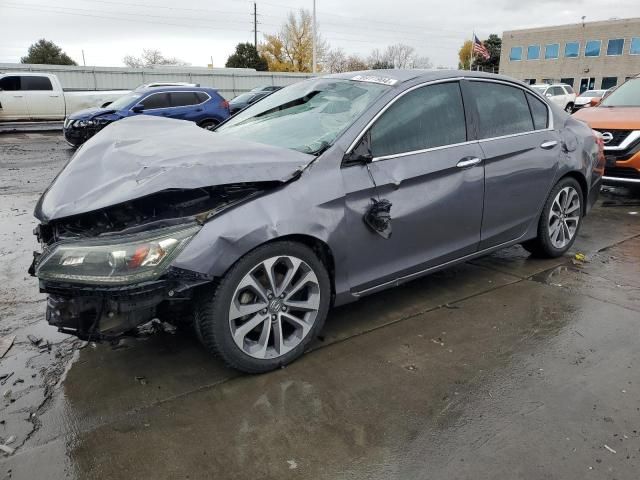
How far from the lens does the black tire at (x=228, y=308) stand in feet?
8.96

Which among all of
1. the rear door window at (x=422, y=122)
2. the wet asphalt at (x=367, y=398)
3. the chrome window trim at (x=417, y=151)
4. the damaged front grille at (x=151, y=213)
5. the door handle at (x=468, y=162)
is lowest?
the wet asphalt at (x=367, y=398)

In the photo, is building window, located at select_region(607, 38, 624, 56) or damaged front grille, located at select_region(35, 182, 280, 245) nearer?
damaged front grille, located at select_region(35, 182, 280, 245)

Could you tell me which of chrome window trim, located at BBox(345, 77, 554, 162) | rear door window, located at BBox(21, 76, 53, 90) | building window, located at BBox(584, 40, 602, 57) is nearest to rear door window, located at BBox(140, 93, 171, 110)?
rear door window, located at BBox(21, 76, 53, 90)

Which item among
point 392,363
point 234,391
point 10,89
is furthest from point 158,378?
point 10,89

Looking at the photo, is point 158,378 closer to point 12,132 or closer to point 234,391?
point 234,391

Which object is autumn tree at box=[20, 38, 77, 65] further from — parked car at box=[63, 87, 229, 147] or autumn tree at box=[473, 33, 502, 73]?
autumn tree at box=[473, 33, 502, 73]

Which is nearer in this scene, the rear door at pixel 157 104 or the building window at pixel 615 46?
the rear door at pixel 157 104

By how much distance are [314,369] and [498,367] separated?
1.09m

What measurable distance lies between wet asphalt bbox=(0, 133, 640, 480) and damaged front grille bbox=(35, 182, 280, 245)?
89cm

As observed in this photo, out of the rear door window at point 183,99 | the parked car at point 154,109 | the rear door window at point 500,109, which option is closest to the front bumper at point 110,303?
the rear door window at point 500,109

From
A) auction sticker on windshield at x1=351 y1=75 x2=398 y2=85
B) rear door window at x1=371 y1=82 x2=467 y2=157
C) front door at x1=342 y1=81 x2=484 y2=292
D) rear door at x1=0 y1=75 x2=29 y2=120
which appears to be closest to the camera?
front door at x1=342 y1=81 x2=484 y2=292

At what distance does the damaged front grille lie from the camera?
2670 mm

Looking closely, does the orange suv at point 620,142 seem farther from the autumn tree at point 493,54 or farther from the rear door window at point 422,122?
the autumn tree at point 493,54

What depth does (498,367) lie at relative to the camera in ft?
10.3
